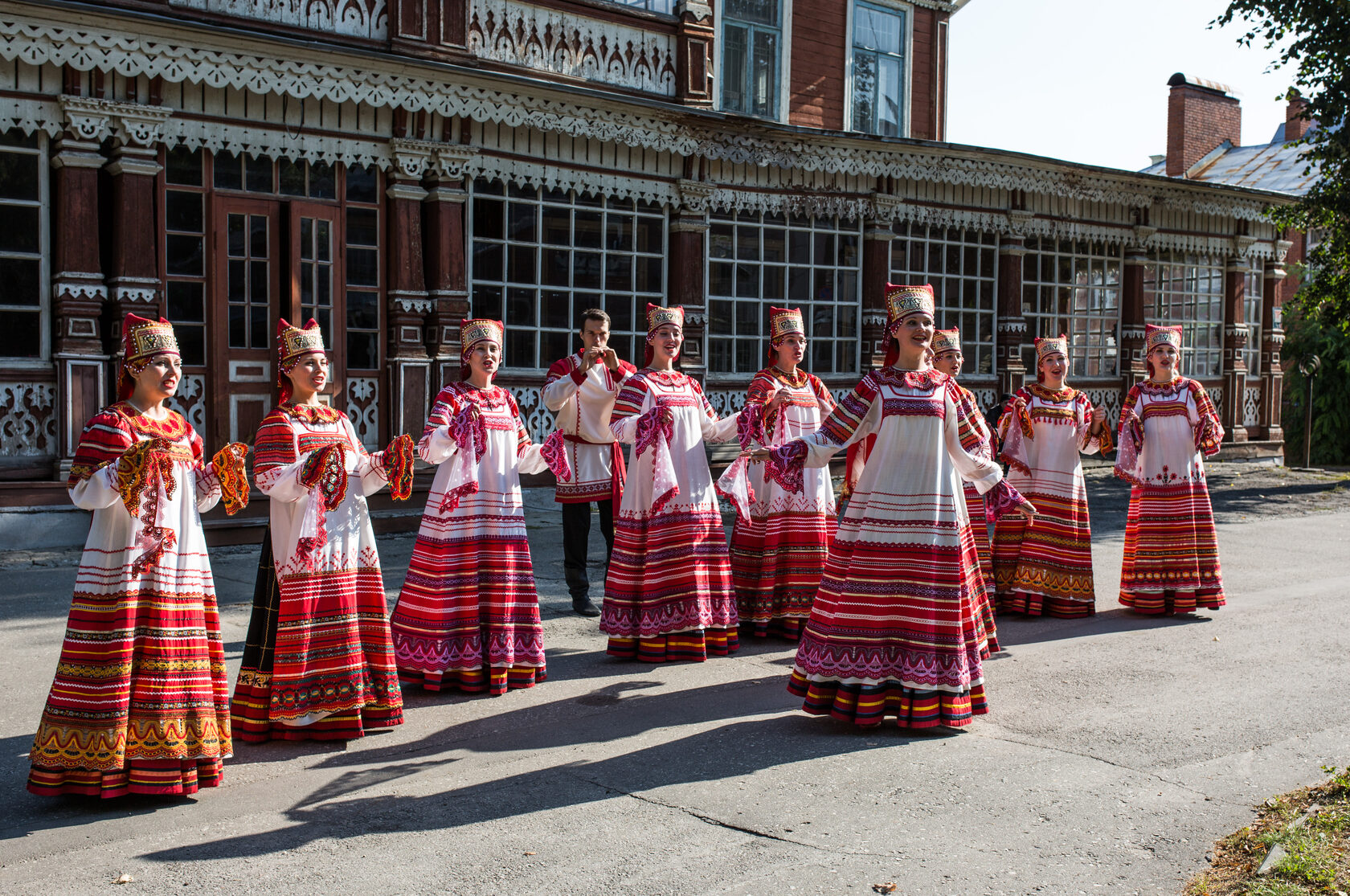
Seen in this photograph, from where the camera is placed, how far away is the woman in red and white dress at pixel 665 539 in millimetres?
6918

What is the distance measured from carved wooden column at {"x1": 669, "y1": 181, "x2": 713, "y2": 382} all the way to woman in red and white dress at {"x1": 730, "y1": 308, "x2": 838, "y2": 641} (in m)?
6.40

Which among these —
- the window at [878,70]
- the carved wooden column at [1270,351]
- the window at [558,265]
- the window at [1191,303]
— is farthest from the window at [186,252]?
the carved wooden column at [1270,351]

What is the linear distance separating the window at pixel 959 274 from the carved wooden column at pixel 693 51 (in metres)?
3.64

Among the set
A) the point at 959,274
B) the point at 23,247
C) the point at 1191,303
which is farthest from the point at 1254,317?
the point at 23,247

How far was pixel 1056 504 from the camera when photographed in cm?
859

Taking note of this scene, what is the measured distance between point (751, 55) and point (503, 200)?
5109 mm

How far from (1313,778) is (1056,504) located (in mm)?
3722

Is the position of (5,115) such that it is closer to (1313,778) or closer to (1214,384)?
(1313,778)

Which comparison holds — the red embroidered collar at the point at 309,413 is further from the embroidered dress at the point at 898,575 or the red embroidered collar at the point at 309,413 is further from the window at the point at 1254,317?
the window at the point at 1254,317

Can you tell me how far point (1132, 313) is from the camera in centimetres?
1902

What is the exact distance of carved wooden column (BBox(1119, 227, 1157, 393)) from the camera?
18906 mm

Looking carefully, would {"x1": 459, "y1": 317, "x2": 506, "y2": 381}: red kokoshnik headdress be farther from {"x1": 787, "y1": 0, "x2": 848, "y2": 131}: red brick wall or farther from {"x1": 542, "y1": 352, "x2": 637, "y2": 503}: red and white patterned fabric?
{"x1": 787, "y1": 0, "x2": 848, "y2": 131}: red brick wall

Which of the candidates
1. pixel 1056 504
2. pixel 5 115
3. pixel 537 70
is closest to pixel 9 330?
pixel 5 115

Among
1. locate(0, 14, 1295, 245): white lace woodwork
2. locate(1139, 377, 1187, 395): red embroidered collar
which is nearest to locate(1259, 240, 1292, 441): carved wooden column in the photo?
locate(0, 14, 1295, 245): white lace woodwork
